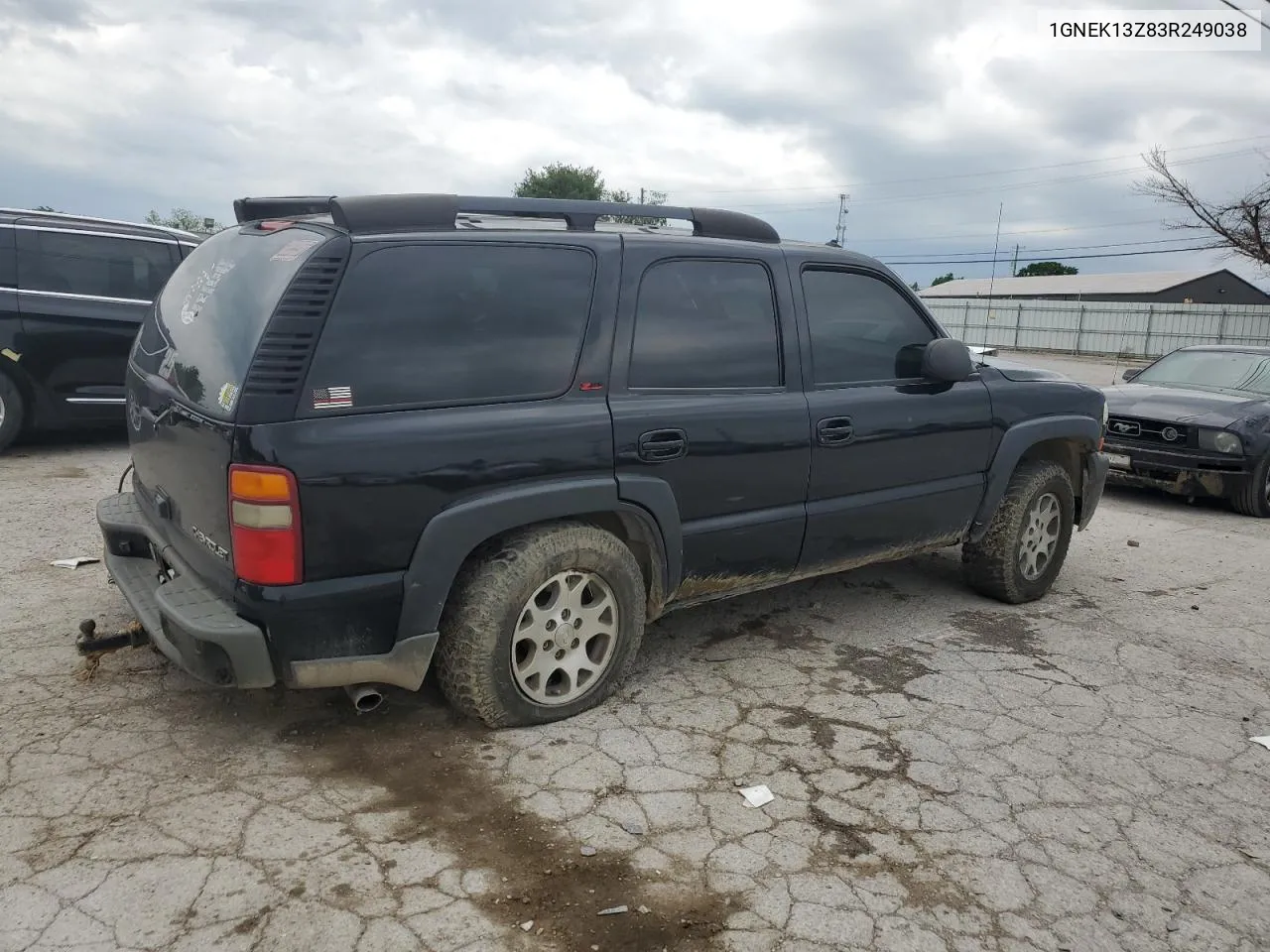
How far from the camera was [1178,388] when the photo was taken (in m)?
8.99

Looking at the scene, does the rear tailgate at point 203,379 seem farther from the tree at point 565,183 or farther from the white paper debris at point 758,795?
the tree at point 565,183

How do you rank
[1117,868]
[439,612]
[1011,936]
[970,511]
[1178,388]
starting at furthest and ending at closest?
1. [1178,388]
2. [970,511]
3. [439,612]
4. [1117,868]
5. [1011,936]

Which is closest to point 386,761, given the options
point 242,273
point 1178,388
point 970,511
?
point 242,273

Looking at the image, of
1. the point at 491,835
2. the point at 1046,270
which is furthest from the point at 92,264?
the point at 1046,270

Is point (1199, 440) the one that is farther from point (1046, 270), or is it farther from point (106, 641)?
point (1046, 270)

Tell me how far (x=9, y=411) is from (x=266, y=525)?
6020 millimetres

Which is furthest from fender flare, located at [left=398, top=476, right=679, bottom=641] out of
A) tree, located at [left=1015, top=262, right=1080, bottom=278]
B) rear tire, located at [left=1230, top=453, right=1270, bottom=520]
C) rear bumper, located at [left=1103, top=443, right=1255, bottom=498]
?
tree, located at [left=1015, top=262, right=1080, bottom=278]

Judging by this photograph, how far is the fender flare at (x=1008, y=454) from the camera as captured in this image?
4816 millimetres

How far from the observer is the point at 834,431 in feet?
13.4

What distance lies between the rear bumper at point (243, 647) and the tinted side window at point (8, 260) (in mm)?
5421

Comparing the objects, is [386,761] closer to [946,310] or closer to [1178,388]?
[1178,388]

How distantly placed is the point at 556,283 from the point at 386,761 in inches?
67.7

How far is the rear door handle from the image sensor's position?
11.5 ft

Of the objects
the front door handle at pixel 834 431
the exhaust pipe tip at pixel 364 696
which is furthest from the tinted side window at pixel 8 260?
the front door handle at pixel 834 431
